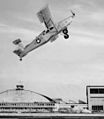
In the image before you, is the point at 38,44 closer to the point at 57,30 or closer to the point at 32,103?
the point at 57,30

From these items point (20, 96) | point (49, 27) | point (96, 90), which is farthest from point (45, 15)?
point (20, 96)

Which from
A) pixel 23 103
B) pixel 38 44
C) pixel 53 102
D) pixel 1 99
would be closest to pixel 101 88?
pixel 53 102

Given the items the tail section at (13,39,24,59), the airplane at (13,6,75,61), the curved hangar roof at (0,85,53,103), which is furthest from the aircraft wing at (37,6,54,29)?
the curved hangar roof at (0,85,53,103)

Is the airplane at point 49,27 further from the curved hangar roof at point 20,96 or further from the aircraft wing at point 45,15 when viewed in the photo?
the curved hangar roof at point 20,96

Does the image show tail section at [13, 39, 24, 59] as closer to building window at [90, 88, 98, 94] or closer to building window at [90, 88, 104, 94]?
building window at [90, 88, 98, 94]

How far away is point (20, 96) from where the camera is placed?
534 feet

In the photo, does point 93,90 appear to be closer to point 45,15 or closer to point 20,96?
point 20,96

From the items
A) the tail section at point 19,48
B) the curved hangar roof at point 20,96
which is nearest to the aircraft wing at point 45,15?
the tail section at point 19,48

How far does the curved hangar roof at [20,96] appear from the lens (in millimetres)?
162000

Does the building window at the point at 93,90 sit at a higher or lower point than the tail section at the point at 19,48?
lower

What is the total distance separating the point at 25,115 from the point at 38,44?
39286mm

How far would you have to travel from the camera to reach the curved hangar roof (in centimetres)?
16200

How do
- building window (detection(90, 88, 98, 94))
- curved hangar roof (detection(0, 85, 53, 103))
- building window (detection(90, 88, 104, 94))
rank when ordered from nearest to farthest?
building window (detection(90, 88, 104, 94))
building window (detection(90, 88, 98, 94))
curved hangar roof (detection(0, 85, 53, 103))

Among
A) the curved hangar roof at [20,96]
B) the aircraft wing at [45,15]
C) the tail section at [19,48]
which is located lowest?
the curved hangar roof at [20,96]
